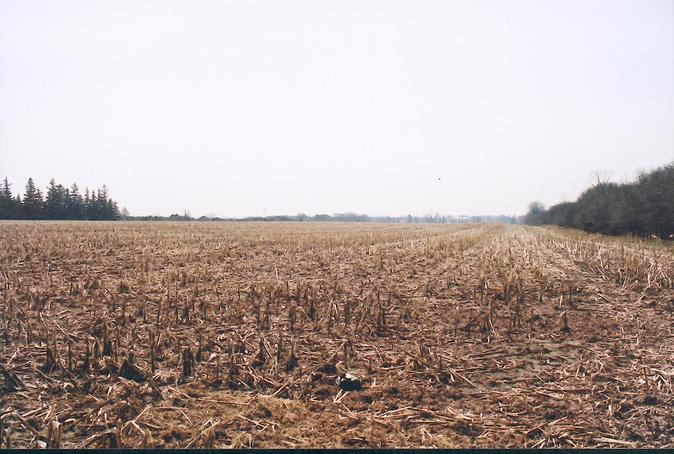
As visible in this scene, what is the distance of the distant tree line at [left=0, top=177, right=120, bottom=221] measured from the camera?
80131mm

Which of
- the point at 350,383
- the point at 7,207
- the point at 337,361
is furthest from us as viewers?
the point at 7,207

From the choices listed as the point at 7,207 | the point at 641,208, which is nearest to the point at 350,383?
the point at 641,208

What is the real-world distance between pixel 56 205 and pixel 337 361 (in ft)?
330

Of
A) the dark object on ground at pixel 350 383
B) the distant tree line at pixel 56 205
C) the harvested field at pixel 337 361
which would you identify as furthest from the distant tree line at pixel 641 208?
the distant tree line at pixel 56 205

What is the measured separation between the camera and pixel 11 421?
4.44 metres

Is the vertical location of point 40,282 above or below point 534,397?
above

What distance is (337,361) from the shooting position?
20.3ft

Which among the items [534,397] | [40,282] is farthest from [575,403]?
[40,282]

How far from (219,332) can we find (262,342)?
1.13 metres

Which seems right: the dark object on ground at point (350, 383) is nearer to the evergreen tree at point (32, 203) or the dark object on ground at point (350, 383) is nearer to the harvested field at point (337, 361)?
the harvested field at point (337, 361)

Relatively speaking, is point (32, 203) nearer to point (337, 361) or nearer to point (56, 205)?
point (56, 205)

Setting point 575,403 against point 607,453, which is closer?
point 607,453

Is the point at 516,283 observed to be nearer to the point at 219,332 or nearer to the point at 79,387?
the point at 219,332

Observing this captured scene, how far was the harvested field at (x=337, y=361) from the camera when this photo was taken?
14.2 ft
